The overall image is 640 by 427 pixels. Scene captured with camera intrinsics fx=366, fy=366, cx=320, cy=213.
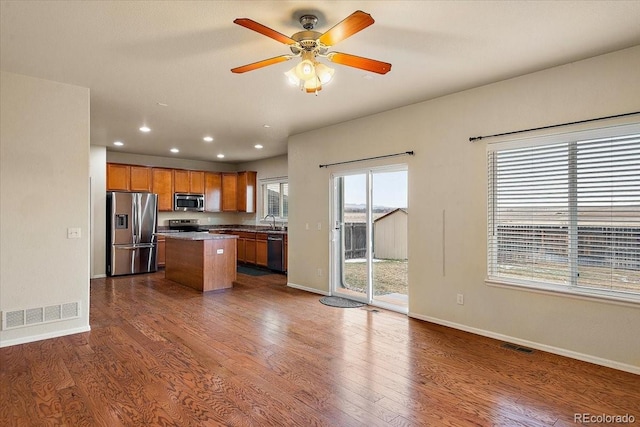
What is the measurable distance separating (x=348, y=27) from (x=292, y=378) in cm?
245

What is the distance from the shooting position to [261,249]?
8.02 m

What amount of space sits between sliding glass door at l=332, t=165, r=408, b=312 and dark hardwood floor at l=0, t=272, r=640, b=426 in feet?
3.15

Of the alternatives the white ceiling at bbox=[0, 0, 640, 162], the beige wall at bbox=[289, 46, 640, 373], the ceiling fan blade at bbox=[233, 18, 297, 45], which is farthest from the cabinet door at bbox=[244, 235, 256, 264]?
the ceiling fan blade at bbox=[233, 18, 297, 45]

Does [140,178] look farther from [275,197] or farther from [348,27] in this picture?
[348,27]

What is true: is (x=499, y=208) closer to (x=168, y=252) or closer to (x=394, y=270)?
(x=394, y=270)

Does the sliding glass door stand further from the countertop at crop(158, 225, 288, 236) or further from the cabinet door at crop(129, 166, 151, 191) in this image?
the cabinet door at crop(129, 166, 151, 191)

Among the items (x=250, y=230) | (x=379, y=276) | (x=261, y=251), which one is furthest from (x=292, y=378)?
(x=250, y=230)

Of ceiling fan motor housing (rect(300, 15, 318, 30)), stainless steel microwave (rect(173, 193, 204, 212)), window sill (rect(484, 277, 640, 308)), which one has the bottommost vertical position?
window sill (rect(484, 277, 640, 308))

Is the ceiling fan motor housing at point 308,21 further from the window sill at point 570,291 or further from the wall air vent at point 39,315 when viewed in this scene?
the wall air vent at point 39,315

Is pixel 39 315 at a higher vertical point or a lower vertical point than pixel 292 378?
higher

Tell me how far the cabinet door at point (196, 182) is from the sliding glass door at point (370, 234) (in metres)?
4.48

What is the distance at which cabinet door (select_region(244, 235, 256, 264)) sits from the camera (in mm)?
8203

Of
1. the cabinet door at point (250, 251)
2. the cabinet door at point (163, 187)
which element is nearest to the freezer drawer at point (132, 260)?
the cabinet door at point (163, 187)

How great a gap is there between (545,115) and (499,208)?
0.95m
